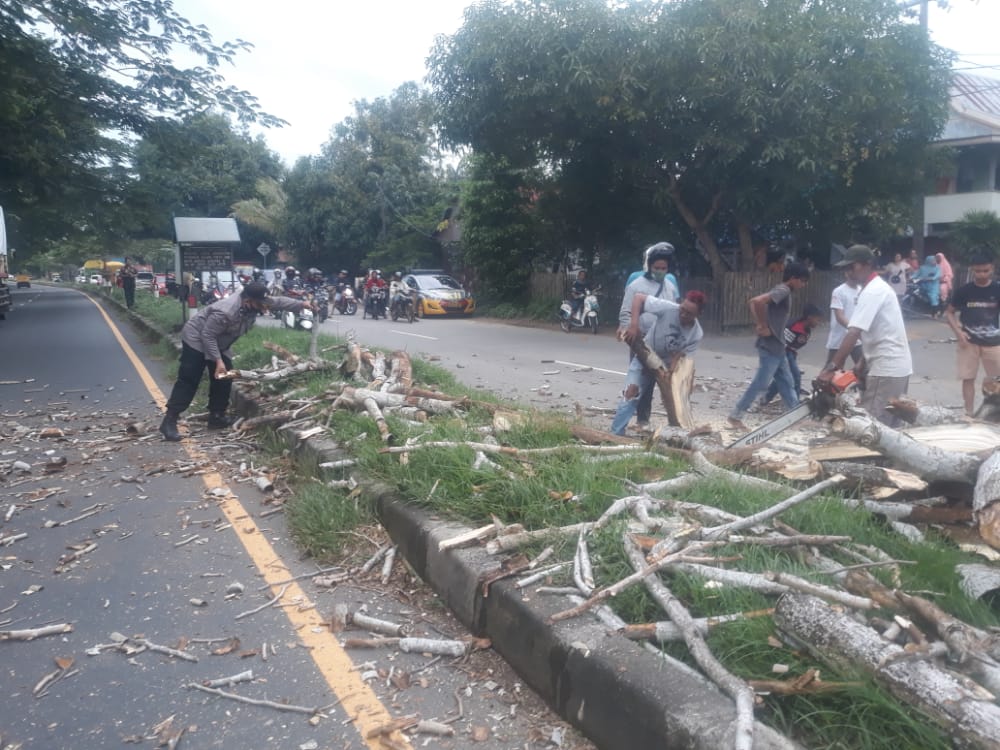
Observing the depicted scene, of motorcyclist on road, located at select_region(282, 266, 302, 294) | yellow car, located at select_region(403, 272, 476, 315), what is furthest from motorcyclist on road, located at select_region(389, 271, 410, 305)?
motorcyclist on road, located at select_region(282, 266, 302, 294)

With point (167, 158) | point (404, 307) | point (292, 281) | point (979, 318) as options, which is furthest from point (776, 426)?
point (292, 281)

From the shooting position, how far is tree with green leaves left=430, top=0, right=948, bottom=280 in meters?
16.6

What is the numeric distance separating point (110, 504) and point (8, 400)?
20.1ft

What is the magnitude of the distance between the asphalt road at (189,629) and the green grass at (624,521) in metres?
0.48

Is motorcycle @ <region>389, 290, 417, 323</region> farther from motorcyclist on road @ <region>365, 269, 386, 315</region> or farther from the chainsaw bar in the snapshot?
the chainsaw bar

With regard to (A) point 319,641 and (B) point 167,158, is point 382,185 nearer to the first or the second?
(B) point 167,158

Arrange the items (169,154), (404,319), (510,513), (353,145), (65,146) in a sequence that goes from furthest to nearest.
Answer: (353,145)
(404,319)
(65,146)
(169,154)
(510,513)

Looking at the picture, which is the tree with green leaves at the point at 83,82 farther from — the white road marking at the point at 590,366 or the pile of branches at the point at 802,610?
the pile of branches at the point at 802,610

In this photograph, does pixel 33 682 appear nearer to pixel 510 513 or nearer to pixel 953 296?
pixel 510 513

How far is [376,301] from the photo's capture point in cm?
3014

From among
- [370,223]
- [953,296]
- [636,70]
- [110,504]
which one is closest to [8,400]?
[110,504]

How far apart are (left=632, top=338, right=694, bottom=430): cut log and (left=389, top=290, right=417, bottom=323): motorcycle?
68.5 ft

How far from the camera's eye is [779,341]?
7996mm

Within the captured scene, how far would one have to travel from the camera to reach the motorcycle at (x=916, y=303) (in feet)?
67.7
